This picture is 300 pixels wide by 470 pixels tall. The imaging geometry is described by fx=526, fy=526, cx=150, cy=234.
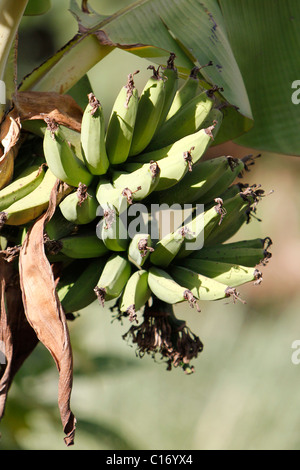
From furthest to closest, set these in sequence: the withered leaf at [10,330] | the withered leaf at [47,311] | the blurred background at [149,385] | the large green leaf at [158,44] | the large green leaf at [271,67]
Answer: the blurred background at [149,385] → the large green leaf at [271,67] → the large green leaf at [158,44] → the withered leaf at [10,330] → the withered leaf at [47,311]

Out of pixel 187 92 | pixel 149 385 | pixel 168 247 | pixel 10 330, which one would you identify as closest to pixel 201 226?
pixel 168 247

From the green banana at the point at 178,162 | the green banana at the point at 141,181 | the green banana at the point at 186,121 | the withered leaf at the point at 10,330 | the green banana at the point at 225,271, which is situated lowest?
the withered leaf at the point at 10,330

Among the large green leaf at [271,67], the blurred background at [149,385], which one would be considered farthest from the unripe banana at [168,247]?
the blurred background at [149,385]

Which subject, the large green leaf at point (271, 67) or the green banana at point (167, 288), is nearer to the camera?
the green banana at point (167, 288)

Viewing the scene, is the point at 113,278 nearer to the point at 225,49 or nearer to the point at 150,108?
the point at 150,108

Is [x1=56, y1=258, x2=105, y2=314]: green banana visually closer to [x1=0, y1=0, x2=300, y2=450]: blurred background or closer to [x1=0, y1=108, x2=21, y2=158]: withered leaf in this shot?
[x1=0, y1=108, x2=21, y2=158]: withered leaf

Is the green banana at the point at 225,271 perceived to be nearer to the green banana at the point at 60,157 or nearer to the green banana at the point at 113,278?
the green banana at the point at 113,278

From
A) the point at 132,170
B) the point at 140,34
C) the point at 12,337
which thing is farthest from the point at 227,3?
the point at 12,337

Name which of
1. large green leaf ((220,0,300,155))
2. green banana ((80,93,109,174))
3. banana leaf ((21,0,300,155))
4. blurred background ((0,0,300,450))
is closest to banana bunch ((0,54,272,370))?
green banana ((80,93,109,174))
